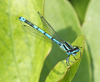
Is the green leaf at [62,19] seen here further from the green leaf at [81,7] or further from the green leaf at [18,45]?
the green leaf at [81,7]

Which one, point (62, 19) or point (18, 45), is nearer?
point (18, 45)

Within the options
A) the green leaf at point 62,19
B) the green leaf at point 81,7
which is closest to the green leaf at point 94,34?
the green leaf at point 62,19

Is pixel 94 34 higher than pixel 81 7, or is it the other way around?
pixel 81 7

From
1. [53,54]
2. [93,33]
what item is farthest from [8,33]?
[93,33]

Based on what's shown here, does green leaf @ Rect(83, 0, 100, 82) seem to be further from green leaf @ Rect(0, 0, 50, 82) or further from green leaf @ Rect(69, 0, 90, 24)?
green leaf @ Rect(0, 0, 50, 82)

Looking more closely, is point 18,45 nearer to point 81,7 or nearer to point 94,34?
point 94,34

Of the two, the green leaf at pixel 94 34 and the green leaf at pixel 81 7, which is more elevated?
the green leaf at pixel 81 7

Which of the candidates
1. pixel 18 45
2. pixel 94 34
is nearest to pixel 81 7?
pixel 94 34

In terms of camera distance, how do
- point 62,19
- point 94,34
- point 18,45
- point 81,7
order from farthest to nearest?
point 81,7, point 94,34, point 62,19, point 18,45
